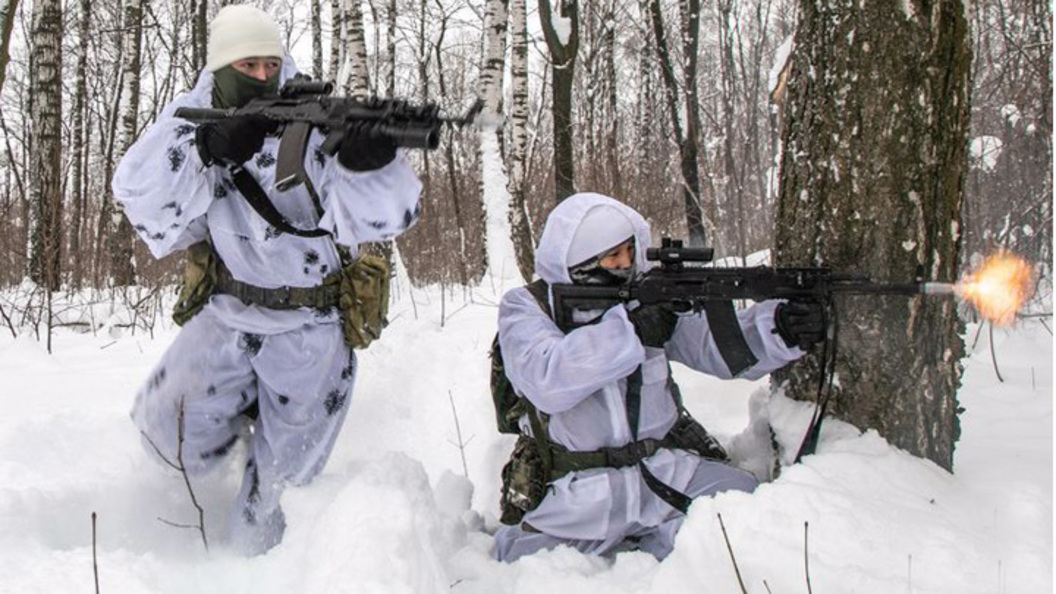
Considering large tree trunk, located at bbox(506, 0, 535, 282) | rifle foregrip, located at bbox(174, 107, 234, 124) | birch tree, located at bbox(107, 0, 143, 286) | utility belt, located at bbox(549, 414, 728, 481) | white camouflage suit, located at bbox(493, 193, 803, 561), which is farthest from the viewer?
birch tree, located at bbox(107, 0, 143, 286)

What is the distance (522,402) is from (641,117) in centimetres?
1215

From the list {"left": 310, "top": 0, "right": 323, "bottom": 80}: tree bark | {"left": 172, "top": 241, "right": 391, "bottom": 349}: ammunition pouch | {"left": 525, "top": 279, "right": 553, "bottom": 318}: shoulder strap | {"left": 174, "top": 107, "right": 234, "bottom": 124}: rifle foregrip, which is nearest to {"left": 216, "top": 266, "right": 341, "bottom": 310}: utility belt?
{"left": 172, "top": 241, "right": 391, "bottom": 349}: ammunition pouch

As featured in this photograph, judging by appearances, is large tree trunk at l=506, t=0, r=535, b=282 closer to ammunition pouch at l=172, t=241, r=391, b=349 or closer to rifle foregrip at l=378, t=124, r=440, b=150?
ammunition pouch at l=172, t=241, r=391, b=349

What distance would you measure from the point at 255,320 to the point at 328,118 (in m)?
0.68

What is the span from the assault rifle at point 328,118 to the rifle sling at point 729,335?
3.40 feet

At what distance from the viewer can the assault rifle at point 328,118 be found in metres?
2.07

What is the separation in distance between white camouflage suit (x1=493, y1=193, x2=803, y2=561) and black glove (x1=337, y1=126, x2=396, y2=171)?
723 millimetres

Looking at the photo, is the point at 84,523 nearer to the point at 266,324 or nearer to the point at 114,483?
the point at 114,483

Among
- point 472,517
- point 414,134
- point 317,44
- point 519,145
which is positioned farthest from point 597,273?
point 317,44

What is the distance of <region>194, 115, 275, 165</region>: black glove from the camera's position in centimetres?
211

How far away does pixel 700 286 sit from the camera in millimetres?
2494

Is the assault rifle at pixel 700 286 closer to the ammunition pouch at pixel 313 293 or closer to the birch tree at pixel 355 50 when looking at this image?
the ammunition pouch at pixel 313 293

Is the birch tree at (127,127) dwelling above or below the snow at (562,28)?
below

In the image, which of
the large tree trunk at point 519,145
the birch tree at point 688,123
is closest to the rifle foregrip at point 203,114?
the large tree trunk at point 519,145
